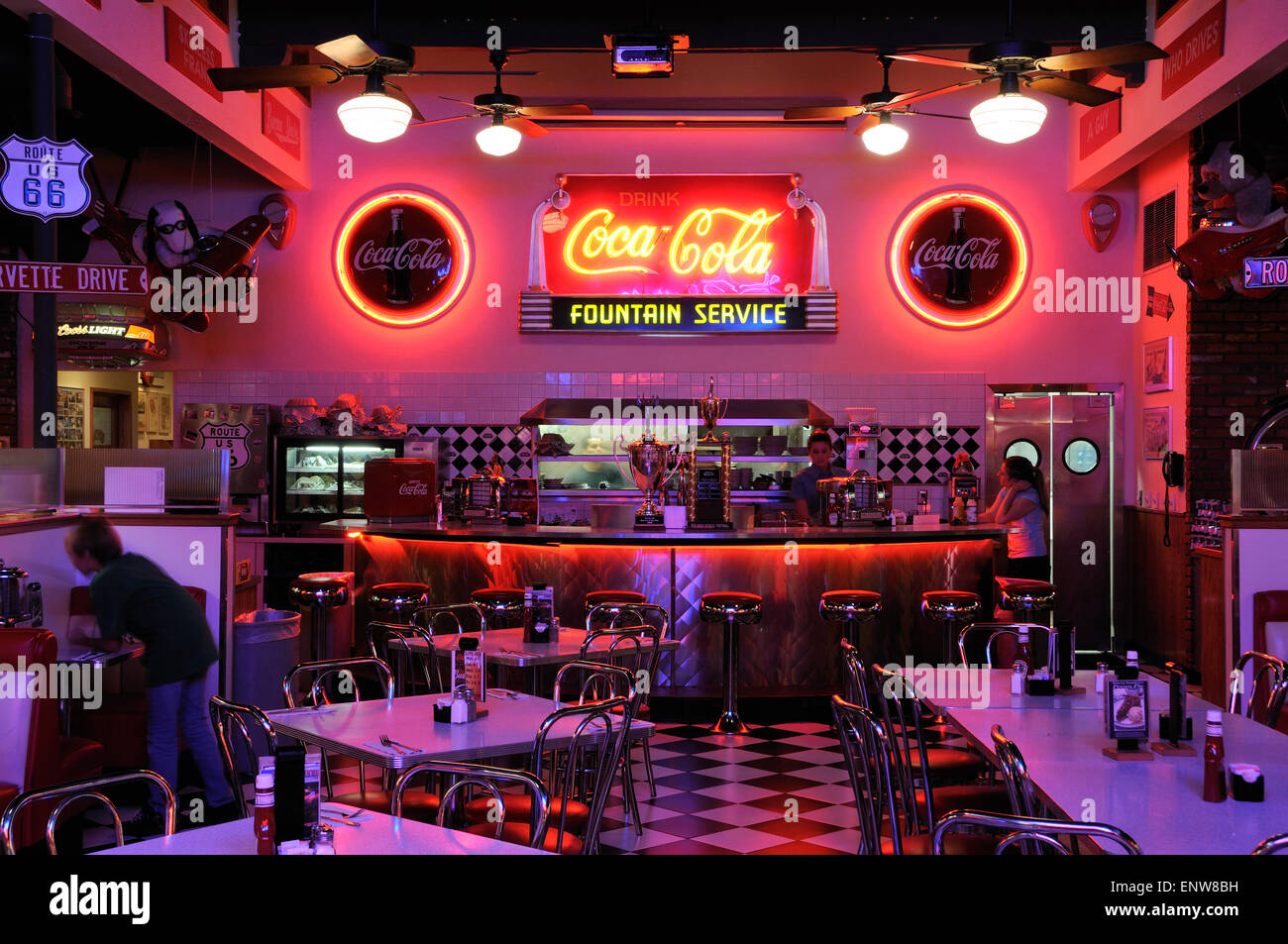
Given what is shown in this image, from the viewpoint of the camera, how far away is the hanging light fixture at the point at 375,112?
6.04 metres

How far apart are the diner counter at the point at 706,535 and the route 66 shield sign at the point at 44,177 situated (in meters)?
2.91

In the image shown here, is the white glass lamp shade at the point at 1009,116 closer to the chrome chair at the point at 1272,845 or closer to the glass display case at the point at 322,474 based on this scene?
the chrome chair at the point at 1272,845

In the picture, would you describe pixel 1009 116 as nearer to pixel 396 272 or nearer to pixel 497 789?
pixel 497 789

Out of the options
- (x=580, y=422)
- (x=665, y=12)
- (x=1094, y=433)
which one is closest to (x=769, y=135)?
(x=665, y=12)

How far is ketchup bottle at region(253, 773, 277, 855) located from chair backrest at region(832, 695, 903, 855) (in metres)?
1.66

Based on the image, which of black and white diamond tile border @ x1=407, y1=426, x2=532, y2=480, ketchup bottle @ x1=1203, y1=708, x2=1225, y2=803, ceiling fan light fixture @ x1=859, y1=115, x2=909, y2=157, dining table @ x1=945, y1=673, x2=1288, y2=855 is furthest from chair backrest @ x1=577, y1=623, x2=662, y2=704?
black and white diamond tile border @ x1=407, y1=426, x2=532, y2=480

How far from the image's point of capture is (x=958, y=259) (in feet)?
33.1

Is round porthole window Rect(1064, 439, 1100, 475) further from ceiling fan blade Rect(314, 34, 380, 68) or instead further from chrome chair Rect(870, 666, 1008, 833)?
ceiling fan blade Rect(314, 34, 380, 68)

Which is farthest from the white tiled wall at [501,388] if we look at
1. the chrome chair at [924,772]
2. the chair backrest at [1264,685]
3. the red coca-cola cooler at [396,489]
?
the chrome chair at [924,772]

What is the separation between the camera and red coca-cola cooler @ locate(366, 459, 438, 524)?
814cm

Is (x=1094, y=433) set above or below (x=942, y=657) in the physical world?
above
